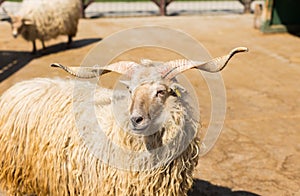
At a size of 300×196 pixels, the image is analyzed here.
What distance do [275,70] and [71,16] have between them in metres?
5.02

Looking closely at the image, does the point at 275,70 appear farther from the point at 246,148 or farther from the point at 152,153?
the point at 152,153

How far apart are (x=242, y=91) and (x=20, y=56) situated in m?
5.33

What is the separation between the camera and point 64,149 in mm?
2979

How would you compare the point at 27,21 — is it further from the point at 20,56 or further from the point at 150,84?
the point at 150,84

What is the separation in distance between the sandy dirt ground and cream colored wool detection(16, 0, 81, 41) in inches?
19.5

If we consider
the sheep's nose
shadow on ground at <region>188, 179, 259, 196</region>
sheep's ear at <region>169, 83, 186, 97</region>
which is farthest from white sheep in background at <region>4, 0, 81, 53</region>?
the sheep's nose

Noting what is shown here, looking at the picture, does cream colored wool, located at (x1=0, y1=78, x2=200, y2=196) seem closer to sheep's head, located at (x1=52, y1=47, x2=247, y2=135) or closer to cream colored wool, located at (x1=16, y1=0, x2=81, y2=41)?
sheep's head, located at (x1=52, y1=47, x2=247, y2=135)

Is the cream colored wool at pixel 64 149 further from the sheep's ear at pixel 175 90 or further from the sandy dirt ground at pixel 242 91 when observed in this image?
the sandy dirt ground at pixel 242 91

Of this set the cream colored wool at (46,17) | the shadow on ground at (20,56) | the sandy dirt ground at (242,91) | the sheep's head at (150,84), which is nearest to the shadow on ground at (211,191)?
the sandy dirt ground at (242,91)

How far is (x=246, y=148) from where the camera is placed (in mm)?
4809

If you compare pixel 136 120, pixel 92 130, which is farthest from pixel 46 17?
pixel 136 120

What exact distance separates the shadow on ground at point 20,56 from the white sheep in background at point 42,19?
285 mm

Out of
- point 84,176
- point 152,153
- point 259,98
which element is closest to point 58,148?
point 84,176

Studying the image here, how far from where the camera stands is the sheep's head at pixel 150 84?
2312mm
